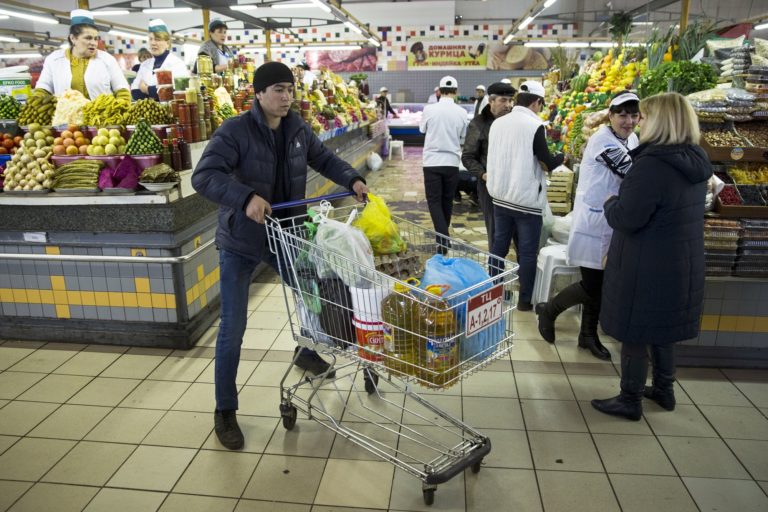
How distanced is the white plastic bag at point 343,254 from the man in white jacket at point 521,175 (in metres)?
2.06

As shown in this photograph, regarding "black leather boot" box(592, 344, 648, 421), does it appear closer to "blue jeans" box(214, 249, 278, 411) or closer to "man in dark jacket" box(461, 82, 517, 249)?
"blue jeans" box(214, 249, 278, 411)

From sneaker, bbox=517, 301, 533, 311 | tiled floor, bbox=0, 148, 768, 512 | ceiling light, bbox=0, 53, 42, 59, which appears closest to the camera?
tiled floor, bbox=0, 148, 768, 512

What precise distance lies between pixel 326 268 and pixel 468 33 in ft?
56.7

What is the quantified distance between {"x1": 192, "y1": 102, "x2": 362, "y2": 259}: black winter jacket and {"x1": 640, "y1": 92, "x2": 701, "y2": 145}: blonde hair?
145 centimetres

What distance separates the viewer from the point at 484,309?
226 centimetres

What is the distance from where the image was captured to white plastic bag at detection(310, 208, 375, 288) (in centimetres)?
235

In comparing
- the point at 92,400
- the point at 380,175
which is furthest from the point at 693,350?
the point at 380,175

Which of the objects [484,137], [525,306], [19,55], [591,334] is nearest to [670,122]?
[591,334]

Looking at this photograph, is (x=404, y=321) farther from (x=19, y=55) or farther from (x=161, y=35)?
(x=19, y=55)

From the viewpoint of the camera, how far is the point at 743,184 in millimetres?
3527

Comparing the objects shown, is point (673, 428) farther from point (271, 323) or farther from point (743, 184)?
point (271, 323)

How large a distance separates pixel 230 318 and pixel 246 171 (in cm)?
73

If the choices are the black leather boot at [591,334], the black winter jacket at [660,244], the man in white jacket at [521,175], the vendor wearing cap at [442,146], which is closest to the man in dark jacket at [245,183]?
the black winter jacket at [660,244]

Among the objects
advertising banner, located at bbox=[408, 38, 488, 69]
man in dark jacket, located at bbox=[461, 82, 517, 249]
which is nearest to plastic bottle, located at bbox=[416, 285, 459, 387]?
man in dark jacket, located at bbox=[461, 82, 517, 249]
